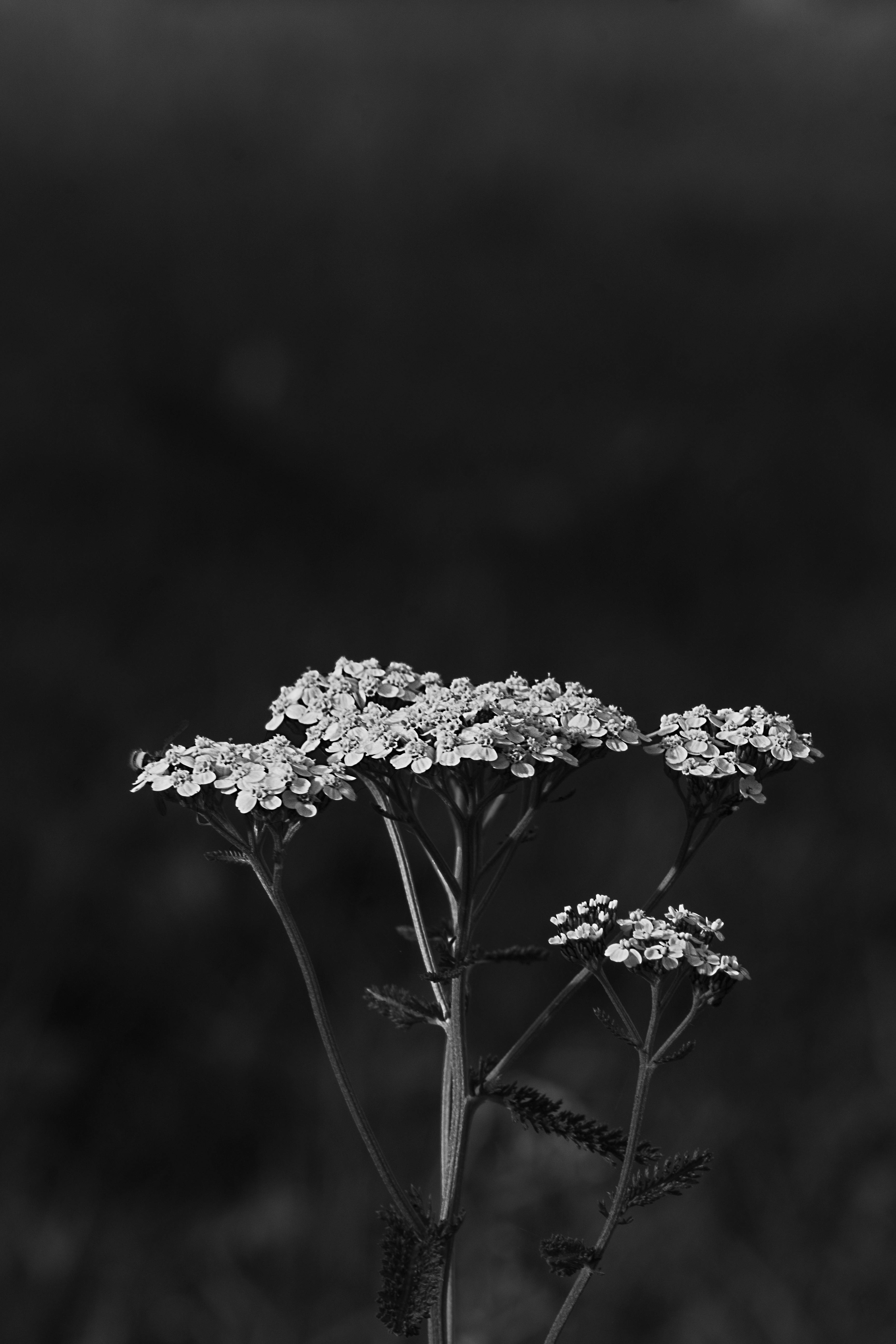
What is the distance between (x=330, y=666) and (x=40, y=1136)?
158 cm

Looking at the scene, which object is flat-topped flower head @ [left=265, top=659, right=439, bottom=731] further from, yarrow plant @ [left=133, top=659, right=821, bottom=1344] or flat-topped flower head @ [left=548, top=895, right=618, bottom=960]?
flat-topped flower head @ [left=548, top=895, right=618, bottom=960]

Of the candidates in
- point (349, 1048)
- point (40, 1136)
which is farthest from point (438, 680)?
point (40, 1136)

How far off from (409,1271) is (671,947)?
0.29m

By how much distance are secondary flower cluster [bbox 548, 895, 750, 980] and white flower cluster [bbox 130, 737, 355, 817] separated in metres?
0.20

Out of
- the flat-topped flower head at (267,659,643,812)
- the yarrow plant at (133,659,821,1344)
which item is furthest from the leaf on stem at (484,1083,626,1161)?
the flat-topped flower head at (267,659,643,812)

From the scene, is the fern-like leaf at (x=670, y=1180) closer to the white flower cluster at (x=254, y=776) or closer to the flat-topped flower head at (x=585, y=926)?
the flat-topped flower head at (x=585, y=926)

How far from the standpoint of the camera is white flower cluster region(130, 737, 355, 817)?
0.86m

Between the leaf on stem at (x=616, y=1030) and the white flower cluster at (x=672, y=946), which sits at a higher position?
the white flower cluster at (x=672, y=946)

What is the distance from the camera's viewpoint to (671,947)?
0.88m

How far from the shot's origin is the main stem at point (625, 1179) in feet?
2.80

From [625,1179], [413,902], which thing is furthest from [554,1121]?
[413,902]

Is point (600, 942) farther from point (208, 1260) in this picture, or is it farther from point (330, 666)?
point (330, 666)

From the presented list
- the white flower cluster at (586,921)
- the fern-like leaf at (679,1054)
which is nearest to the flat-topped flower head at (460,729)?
the white flower cluster at (586,921)

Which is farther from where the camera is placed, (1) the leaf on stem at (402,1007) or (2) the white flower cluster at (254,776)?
(1) the leaf on stem at (402,1007)
